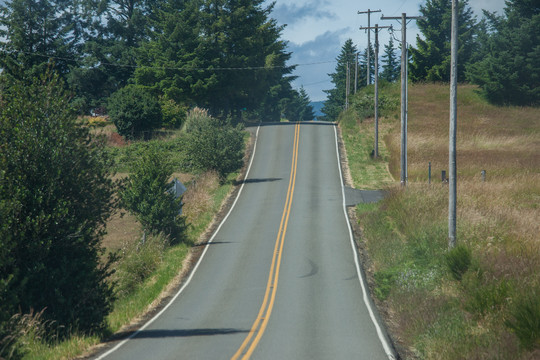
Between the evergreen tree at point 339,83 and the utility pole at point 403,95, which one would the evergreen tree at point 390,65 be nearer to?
the evergreen tree at point 339,83

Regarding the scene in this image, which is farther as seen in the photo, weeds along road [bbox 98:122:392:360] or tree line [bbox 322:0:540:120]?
tree line [bbox 322:0:540:120]

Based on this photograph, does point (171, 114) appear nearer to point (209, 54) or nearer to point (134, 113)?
point (134, 113)

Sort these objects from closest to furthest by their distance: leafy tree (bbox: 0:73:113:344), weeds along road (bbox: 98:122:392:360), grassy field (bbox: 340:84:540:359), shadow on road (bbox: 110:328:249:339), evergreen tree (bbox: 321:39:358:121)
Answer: grassy field (bbox: 340:84:540:359), leafy tree (bbox: 0:73:113:344), weeds along road (bbox: 98:122:392:360), shadow on road (bbox: 110:328:249:339), evergreen tree (bbox: 321:39:358:121)

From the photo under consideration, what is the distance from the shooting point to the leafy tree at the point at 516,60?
Answer: 62375 mm

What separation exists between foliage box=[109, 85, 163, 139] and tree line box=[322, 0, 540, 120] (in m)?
32.0

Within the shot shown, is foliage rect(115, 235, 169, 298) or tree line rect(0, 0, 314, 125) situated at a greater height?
tree line rect(0, 0, 314, 125)

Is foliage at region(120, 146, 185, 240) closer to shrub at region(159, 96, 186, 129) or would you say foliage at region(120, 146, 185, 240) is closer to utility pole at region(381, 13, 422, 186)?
utility pole at region(381, 13, 422, 186)

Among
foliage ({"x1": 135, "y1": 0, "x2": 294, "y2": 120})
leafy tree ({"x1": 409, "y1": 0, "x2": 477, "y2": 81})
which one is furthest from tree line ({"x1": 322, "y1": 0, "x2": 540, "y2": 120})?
foliage ({"x1": 135, "y1": 0, "x2": 294, "y2": 120})

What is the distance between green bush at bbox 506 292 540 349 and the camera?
1051cm

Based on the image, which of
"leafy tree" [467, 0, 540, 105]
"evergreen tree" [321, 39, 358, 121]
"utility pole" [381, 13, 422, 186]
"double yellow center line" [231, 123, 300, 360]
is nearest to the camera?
"double yellow center line" [231, 123, 300, 360]

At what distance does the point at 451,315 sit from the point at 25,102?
43.6ft

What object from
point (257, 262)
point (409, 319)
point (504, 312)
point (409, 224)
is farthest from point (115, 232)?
point (504, 312)

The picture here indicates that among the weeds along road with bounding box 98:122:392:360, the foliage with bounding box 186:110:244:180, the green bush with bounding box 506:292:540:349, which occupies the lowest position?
the weeds along road with bounding box 98:122:392:360

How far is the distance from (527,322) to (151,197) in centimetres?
2163
